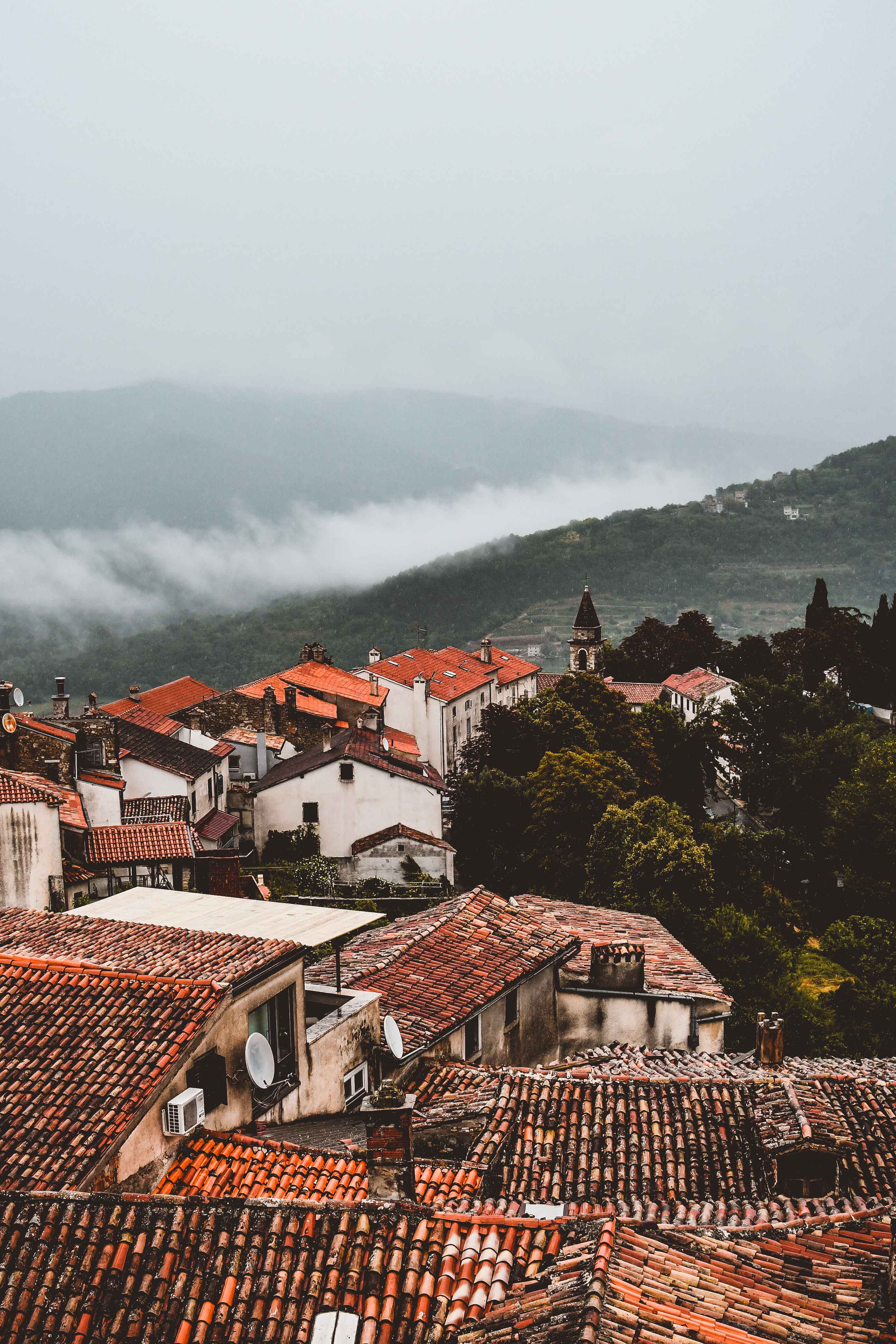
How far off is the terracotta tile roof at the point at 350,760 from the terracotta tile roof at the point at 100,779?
10.0m

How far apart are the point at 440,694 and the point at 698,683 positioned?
19.4m

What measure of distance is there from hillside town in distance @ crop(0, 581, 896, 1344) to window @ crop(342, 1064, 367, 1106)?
5cm

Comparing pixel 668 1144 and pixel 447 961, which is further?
pixel 447 961

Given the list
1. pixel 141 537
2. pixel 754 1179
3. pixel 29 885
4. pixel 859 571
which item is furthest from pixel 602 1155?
pixel 859 571

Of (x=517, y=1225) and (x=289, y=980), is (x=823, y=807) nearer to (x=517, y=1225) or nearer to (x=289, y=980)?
(x=289, y=980)

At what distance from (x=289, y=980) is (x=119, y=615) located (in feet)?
360

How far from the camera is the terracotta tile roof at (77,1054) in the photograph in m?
9.06

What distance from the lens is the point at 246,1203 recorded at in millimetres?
7680

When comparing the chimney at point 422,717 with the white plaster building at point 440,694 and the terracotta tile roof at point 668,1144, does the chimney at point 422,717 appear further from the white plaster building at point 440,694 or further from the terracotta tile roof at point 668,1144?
the terracotta tile roof at point 668,1144

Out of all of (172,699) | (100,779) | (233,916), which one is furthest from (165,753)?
(233,916)

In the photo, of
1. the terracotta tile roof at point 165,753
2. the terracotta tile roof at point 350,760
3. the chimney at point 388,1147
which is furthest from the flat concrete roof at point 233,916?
the terracotta tile roof at point 350,760

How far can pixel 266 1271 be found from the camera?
280 inches

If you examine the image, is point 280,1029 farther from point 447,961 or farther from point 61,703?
point 61,703

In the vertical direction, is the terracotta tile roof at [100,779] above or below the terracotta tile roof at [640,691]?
above
